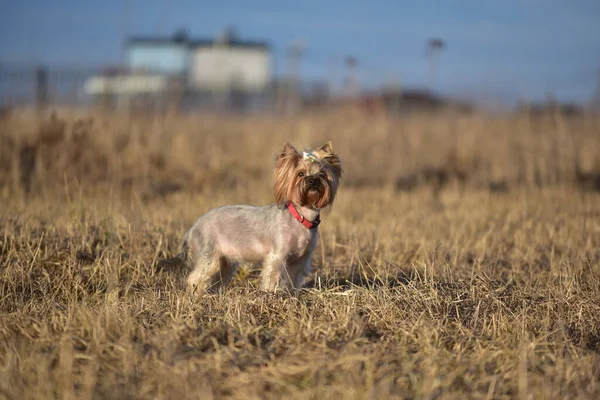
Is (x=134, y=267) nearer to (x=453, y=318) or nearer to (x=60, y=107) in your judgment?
(x=453, y=318)

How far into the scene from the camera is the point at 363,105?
712 inches

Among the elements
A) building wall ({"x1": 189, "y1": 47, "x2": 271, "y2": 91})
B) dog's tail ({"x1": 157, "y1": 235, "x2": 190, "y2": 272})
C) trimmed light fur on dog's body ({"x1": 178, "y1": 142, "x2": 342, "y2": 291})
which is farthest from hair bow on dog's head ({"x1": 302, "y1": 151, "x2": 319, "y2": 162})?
building wall ({"x1": 189, "y1": 47, "x2": 271, "y2": 91})

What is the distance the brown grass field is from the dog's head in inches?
28.0

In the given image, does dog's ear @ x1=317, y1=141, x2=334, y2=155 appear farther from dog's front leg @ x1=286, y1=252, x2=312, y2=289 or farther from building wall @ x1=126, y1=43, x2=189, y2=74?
building wall @ x1=126, y1=43, x2=189, y2=74

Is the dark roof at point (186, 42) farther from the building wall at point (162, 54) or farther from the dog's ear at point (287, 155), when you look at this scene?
the dog's ear at point (287, 155)

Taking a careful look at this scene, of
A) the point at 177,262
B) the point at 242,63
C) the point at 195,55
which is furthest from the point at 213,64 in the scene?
the point at 177,262

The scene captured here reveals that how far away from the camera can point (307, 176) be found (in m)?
5.65

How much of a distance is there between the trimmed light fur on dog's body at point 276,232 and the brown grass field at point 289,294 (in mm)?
247

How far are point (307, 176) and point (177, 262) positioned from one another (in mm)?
1417

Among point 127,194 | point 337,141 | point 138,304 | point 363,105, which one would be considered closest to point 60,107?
point 127,194

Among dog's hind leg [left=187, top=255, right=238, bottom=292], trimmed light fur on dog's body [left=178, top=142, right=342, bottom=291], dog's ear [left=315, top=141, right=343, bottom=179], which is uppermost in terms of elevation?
dog's ear [left=315, top=141, right=343, bottom=179]

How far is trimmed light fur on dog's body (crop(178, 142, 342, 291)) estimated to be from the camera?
572 cm

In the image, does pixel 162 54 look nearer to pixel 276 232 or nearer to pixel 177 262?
pixel 177 262

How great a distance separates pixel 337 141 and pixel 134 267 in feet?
30.4
